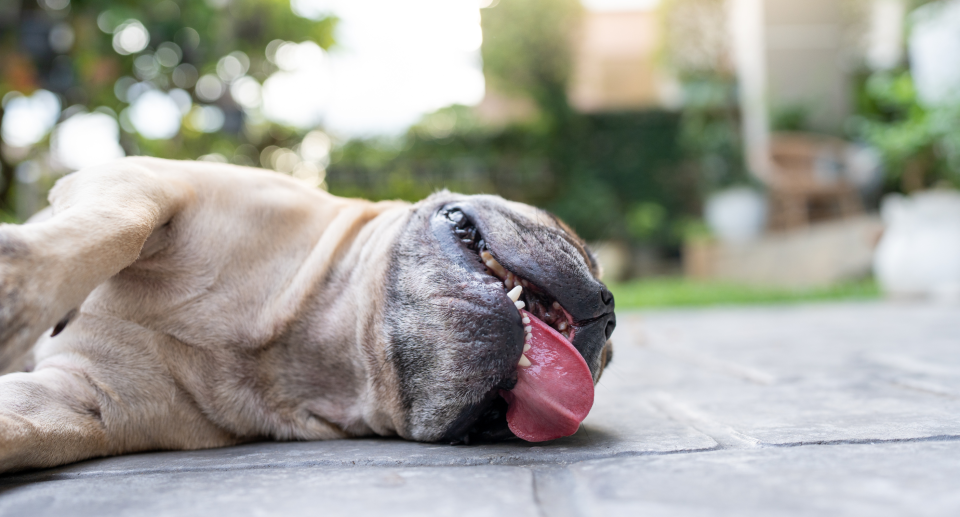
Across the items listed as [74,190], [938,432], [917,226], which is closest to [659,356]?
[938,432]

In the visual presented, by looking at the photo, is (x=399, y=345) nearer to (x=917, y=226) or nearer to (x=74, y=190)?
(x=74, y=190)

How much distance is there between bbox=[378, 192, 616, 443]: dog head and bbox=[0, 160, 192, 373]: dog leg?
1.94 feet

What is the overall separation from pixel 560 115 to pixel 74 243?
11.6 meters

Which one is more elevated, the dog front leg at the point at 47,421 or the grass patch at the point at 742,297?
the dog front leg at the point at 47,421

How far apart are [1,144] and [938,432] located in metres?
9.51

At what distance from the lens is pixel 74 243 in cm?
137

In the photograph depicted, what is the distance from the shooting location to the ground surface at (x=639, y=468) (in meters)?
1.07

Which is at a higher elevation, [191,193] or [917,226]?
[191,193]

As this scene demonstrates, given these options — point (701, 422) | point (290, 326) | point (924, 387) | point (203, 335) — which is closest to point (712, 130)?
point (924, 387)

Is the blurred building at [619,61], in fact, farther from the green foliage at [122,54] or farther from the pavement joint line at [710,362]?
the pavement joint line at [710,362]

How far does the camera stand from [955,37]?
5828mm

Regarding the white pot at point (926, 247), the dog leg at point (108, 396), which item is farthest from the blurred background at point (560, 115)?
the dog leg at point (108, 396)

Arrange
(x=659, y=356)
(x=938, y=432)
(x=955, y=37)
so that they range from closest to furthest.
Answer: (x=938, y=432) < (x=659, y=356) < (x=955, y=37)

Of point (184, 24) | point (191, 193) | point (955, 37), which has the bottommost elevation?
point (191, 193)
